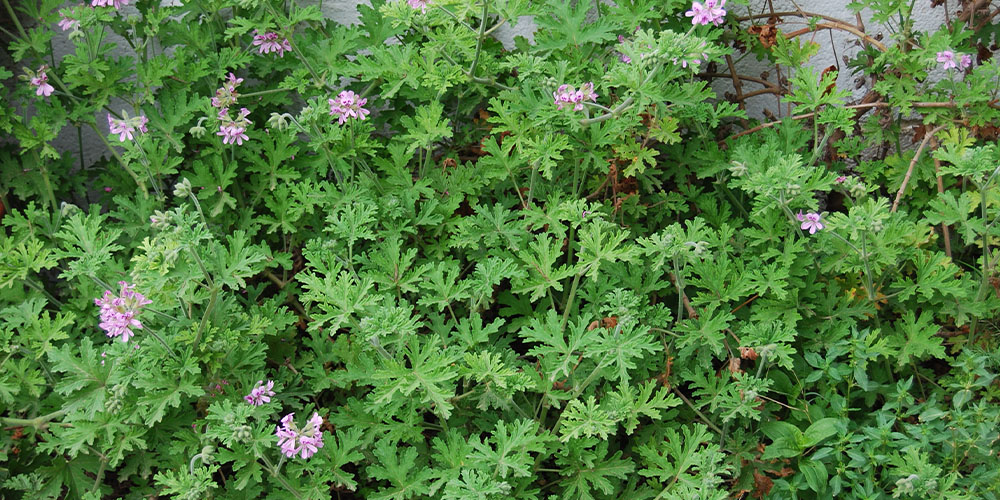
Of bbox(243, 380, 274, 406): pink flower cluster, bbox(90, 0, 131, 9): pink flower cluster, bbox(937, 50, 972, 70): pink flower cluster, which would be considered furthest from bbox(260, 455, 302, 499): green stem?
bbox(937, 50, 972, 70): pink flower cluster

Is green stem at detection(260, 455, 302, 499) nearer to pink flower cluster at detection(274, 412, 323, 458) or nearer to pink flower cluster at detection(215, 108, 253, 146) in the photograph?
pink flower cluster at detection(274, 412, 323, 458)

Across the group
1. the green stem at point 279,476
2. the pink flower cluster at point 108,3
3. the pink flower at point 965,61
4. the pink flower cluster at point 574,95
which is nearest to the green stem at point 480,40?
the pink flower cluster at point 574,95

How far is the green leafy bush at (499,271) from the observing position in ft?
9.73

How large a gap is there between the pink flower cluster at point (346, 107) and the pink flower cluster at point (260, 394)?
1.12 meters

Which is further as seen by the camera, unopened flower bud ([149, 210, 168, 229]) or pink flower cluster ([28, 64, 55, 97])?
pink flower cluster ([28, 64, 55, 97])

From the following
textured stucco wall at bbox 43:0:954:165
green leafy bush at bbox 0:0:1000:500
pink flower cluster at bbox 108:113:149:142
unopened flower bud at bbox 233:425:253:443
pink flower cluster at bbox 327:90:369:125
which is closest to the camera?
unopened flower bud at bbox 233:425:253:443

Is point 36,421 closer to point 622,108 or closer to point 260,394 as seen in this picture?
point 260,394

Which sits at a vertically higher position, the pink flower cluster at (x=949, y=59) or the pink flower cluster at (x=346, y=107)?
the pink flower cluster at (x=949, y=59)

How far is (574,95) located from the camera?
127 inches

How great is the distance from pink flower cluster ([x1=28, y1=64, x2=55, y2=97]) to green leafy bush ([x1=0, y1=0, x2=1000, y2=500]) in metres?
0.09

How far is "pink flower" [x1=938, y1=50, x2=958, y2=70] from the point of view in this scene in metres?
3.59

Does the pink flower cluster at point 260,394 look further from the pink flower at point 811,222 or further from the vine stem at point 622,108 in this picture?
the pink flower at point 811,222

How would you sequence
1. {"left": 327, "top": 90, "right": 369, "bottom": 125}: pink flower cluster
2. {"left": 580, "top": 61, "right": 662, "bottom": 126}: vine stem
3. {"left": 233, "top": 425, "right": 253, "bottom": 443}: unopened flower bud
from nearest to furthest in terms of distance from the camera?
{"left": 233, "top": 425, "right": 253, "bottom": 443}: unopened flower bud → {"left": 580, "top": 61, "right": 662, "bottom": 126}: vine stem → {"left": 327, "top": 90, "right": 369, "bottom": 125}: pink flower cluster

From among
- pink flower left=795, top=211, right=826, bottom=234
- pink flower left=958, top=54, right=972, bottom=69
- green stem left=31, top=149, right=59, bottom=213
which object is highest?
pink flower left=958, top=54, right=972, bottom=69
